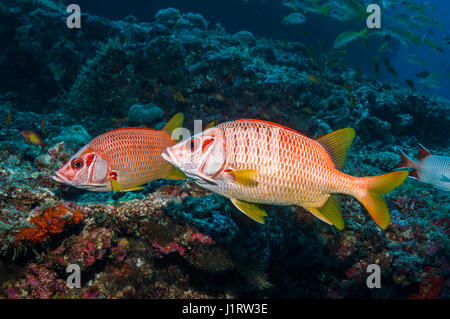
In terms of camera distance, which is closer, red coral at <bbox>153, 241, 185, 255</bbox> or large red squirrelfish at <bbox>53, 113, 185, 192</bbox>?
large red squirrelfish at <bbox>53, 113, 185, 192</bbox>

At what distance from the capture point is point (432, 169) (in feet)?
12.4

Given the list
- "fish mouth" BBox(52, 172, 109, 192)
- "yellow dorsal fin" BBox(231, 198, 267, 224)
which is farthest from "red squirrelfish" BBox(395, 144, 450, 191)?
"fish mouth" BBox(52, 172, 109, 192)

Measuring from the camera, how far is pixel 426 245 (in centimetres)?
421

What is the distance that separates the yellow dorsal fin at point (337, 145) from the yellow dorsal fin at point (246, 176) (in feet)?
2.50

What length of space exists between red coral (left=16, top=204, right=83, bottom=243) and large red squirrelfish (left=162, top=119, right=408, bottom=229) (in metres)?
1.69

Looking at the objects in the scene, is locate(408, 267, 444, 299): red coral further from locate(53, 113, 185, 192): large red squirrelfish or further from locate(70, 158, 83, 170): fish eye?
locate(70, 158, 83, 170): fish eye

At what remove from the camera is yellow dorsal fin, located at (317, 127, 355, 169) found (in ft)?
7.13

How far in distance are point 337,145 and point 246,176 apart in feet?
3.16

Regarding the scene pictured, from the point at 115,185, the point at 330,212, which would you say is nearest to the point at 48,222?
the point at 115,185

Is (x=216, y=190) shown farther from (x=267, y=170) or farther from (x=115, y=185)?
(x=115, y=185)

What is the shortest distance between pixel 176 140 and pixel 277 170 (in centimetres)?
147

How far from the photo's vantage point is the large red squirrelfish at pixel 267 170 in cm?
192
